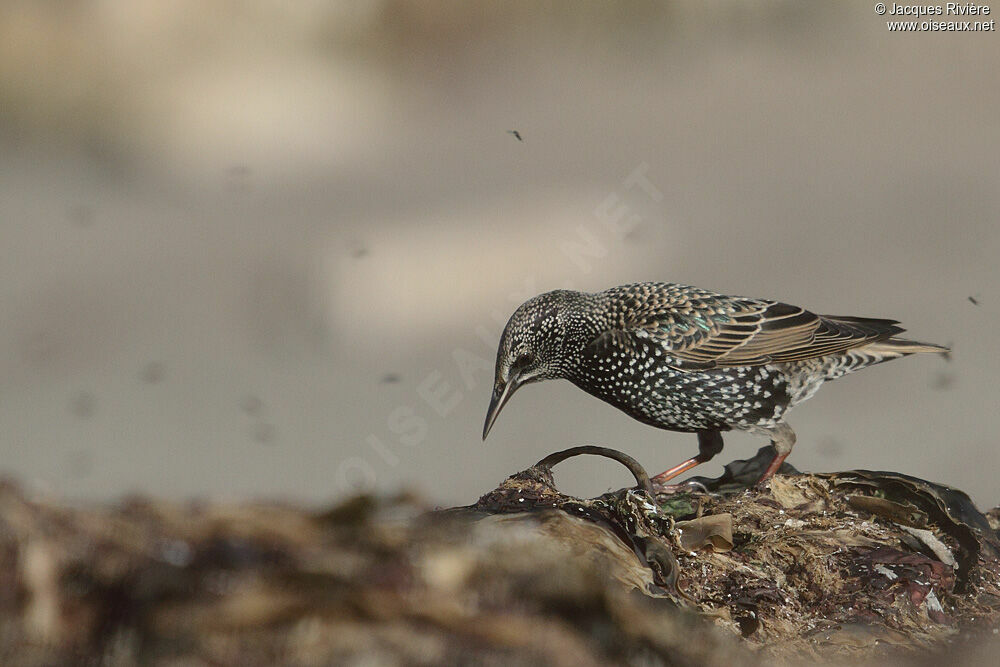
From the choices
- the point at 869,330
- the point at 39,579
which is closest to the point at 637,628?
the point at 39,579

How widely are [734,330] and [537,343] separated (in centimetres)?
122

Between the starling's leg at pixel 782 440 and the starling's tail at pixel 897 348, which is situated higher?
the starling's tail at pixel 897 348

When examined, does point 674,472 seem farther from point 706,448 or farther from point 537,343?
point 537,343

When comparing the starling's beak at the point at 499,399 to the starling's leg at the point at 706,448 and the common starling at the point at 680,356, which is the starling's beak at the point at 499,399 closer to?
the common starling at the point at 680,356

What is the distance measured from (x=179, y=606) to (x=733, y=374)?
399 centimetres

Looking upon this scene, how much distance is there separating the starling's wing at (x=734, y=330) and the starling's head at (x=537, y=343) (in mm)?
185

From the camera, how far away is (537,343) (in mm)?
4191

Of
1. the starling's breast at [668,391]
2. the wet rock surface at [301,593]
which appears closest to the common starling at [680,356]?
the starling's breast at [668,391]

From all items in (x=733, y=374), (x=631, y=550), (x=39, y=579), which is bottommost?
(x=733, y=374)

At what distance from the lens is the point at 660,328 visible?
4477 mm

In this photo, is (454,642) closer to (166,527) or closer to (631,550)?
(166,527)

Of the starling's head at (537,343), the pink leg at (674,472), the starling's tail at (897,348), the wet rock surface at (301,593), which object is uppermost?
the wet rock surface at (301,593)

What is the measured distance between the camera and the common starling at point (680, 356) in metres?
4.26

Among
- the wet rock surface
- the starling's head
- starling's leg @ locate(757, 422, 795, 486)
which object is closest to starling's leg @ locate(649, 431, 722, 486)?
starling's leg @ locate(757, 422, 795, 486)
